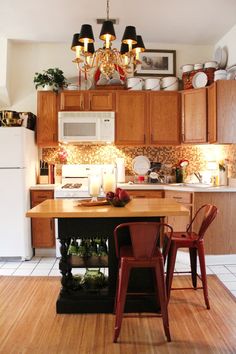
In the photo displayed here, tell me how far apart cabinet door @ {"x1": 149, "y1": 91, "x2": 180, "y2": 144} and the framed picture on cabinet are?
50cm

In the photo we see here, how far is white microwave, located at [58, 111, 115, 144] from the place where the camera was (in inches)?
168

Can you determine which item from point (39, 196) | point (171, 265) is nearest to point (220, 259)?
point (171, 265)

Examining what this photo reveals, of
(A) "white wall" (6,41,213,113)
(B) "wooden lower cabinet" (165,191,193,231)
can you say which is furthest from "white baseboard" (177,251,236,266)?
(A) "white wall" (6,41,213,113)

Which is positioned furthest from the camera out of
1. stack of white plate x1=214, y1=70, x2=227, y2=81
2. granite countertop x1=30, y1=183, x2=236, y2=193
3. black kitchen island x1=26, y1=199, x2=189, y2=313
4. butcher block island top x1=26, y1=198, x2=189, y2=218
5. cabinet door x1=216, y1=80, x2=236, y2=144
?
stack of white plate x1=214, y1=70, x2=227, y2=81

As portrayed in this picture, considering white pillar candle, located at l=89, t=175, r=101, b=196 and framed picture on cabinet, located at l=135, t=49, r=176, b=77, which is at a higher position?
framed picture on cabinet, located at l=135, t=49, r=176, b=77

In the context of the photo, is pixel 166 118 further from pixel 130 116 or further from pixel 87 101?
pixel 87 101

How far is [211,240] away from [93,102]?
94.6 inches

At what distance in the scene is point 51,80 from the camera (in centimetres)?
430

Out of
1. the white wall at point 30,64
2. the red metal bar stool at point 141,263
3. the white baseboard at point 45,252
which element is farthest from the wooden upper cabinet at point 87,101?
the red metal bar stool at point 141,263

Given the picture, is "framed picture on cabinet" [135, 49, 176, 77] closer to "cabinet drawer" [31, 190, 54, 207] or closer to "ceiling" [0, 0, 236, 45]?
"ceiling" [0, 0, 236, 45]

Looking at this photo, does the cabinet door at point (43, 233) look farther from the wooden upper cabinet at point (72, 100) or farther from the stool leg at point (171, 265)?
the stool leg at point (171, 265)

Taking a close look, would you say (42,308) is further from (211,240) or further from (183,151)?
(183,151)

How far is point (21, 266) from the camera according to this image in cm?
379

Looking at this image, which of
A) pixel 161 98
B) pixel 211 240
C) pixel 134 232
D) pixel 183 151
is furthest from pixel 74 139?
pixel 134 232
